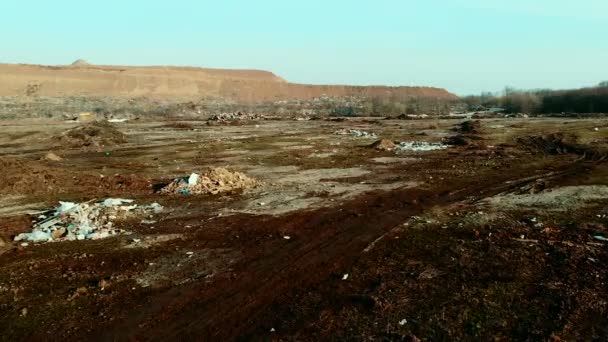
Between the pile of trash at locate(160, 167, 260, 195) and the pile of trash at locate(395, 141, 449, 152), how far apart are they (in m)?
12.5

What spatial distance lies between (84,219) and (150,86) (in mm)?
90649

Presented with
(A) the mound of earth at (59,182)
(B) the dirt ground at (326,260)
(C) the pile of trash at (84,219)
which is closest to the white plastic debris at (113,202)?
(C) the pile of trash at (84,219)

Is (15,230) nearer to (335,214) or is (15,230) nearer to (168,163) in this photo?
(335,214)

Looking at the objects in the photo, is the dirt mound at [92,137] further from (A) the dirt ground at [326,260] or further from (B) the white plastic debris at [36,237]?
(B) the white plastic debris at [36,237]

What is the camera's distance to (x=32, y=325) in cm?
743

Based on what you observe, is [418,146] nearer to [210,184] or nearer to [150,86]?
[210,184]

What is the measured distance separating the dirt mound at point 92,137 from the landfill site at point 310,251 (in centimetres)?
1051

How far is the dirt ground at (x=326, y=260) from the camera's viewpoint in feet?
23.7

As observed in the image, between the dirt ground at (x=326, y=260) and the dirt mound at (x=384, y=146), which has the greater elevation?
the dirt mound at (x=384, y=146)

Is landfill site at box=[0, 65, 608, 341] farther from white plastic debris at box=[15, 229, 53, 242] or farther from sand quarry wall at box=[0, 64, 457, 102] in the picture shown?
sand quarry wall at box=[0, 64, 457, 102]

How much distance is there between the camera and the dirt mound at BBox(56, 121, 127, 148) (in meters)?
32.8

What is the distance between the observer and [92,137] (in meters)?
33.8

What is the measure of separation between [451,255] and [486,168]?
1211 centimetres

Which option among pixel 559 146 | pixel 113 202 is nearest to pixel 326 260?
pixel 113 202
